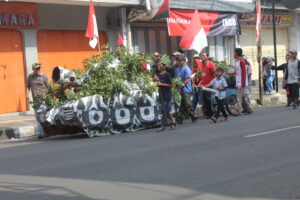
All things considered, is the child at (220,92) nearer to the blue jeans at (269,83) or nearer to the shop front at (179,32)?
the shop front at (179,32)

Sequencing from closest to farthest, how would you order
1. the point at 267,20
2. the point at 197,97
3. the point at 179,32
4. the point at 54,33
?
the point at 197,97 < the point at 54,33 < the point at 179,32 < the point at 267,20

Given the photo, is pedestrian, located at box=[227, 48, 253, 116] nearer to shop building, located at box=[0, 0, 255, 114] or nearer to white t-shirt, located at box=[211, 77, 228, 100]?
white t-shirt, located at box=[211, 77, 228, 100]

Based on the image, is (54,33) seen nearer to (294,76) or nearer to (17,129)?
(17,129)

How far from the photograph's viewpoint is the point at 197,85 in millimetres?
13969

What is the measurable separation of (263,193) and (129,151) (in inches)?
138

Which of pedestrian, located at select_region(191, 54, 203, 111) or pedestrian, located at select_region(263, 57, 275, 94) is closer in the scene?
pedestrian, located at select_region(191, 54, 203, 111)

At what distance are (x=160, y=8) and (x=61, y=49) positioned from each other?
383 cm

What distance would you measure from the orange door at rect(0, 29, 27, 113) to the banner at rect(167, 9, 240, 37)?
620cm

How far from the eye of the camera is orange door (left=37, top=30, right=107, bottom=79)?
1731 centimetres

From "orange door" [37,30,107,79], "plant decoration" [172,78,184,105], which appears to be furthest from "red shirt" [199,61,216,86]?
"orange door" [37,30,107,79]

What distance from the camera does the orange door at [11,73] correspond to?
1627cm

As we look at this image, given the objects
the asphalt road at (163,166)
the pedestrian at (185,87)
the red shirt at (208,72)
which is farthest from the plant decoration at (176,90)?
the asphalt road at (163,166)

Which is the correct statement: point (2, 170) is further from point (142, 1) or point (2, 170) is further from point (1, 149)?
point (142, 1)

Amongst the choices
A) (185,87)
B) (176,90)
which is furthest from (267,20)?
(176,90)
